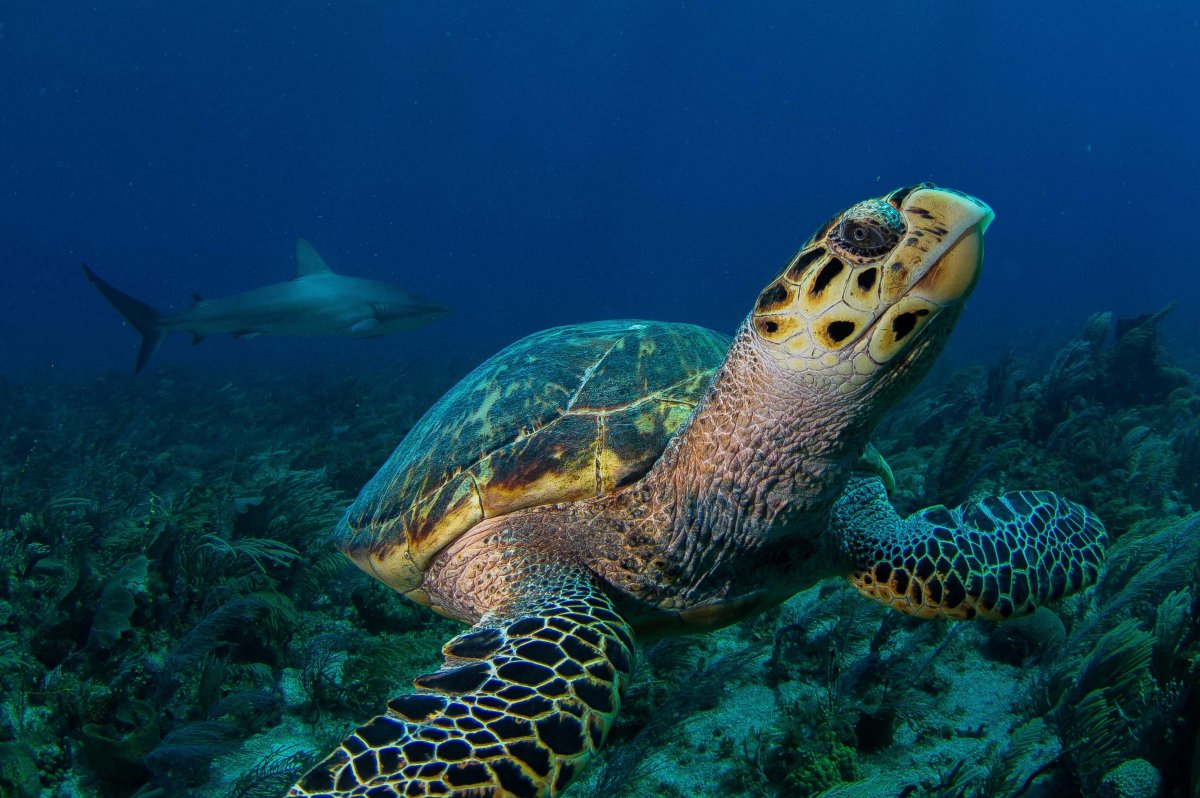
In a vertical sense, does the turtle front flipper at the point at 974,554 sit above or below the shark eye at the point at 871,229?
below

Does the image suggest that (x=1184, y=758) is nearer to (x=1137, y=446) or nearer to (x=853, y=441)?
(x=853, y=441)

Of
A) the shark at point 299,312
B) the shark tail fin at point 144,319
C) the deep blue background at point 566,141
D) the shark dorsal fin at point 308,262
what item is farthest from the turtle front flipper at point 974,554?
the deep blue background at point 566,141

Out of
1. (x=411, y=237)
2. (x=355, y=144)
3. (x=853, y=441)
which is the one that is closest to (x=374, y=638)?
(x=853, y=441)

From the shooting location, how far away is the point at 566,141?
116m

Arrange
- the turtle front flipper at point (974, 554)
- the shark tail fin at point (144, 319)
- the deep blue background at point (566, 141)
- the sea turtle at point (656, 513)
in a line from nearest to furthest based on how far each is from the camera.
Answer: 1. the sea turtle at point (656, 513)
2. the turtle front flipper at point (974, 554)
3. the shark tail fin at point (144, 319)
4. the deep blue background at point (566, 141)

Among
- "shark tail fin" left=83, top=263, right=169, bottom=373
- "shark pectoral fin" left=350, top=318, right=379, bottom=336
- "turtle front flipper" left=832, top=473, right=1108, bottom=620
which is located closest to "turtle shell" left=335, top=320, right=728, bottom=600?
"turtle front flipper" left=832, top=473, right=1108, bottom=620

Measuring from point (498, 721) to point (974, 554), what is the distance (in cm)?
209

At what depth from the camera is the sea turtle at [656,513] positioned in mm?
1516

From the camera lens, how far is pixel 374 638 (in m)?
3.49

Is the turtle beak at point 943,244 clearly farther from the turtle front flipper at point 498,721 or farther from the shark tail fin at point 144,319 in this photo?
the shark tail fin at point 144,319

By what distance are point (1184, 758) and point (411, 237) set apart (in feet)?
444

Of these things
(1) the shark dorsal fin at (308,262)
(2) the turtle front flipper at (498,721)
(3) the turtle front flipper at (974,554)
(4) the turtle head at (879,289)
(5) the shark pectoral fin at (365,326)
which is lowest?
(5) the shark pectoral fin at (365,326)

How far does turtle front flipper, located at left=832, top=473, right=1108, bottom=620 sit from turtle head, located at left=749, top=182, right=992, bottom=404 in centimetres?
116

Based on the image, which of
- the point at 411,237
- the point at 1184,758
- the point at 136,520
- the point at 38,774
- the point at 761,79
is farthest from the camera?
the point at 411,237
